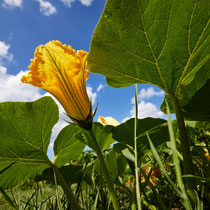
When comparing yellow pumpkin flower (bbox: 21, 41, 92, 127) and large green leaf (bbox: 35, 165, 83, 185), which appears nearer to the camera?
yellow pumpkin flower (bbox: 21, 41, 92, 127)

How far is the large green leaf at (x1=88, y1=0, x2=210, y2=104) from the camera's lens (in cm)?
90

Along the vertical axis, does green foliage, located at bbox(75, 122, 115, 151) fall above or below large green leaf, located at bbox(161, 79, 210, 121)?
below

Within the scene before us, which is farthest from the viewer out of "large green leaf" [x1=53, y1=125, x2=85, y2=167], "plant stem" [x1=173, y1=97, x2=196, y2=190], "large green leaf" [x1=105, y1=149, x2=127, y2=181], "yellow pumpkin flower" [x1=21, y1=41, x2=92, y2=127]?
"large green leaf" [x1=105, y1=149, x2=127, y2=181]

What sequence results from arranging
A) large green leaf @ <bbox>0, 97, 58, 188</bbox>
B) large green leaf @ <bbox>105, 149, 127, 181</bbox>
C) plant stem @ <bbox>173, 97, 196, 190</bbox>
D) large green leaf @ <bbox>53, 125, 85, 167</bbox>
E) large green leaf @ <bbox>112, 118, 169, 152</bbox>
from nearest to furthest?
1. plant stem @ <bbox>173, 97, 196, 190</bbox>
2. large green leaf @ <bbox>112, 118, 169, 152</bbox>
3. large green leaf @ <bbox>0, 97, 58, 188</bbox>
4. large green leaf @ <bbox>53, 125, 85, 167</bbox>
5. large green leaf @ <bbox>105, 149, 127, 181</bbox>

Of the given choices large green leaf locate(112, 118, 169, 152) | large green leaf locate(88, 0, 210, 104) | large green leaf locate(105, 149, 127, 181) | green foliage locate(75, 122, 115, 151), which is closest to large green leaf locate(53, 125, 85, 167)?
green foliage locate(75, 122, 115, 151)

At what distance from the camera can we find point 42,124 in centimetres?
144

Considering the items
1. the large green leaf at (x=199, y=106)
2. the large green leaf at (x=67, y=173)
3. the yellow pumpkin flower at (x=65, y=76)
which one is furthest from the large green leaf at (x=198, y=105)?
the large green leaf at (x=67, y=173)

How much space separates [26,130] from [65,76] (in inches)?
20.6

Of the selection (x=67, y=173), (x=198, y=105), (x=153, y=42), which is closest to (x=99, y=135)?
(x=67, y=173)

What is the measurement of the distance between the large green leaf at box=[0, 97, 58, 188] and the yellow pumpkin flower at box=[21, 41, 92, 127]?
11.6 inches

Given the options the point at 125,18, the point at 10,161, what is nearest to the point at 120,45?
the point at 125,18

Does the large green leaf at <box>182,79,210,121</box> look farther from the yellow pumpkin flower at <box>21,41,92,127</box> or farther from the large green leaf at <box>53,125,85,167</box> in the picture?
the large green leaf at <box>53,125,85,167</box>

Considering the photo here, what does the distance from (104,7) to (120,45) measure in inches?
7.2

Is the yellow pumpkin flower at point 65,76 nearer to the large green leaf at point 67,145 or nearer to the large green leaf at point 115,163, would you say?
the large green leaf at point 67,145
